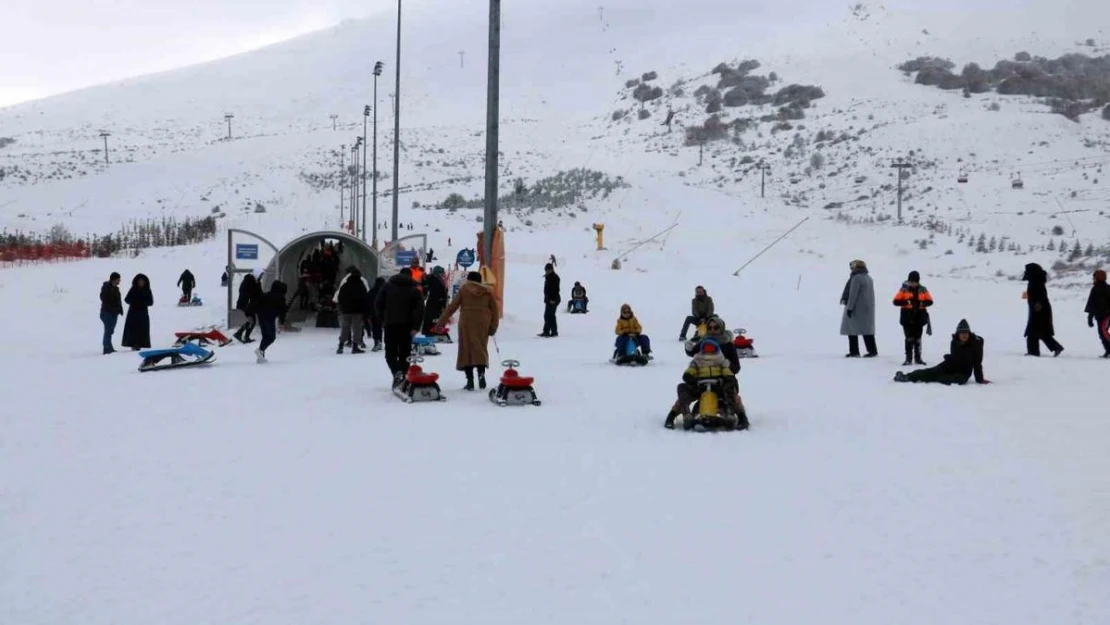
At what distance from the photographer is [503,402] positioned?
12547 mm

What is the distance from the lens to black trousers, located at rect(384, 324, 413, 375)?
1437 centimetres

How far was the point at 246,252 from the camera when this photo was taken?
78.5 feet

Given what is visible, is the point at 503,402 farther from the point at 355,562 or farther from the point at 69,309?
the point at 69,309

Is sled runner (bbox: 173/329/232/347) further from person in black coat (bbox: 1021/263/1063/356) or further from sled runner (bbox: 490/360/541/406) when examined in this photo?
person in black coat (bbox: 1021/263/1063/356)

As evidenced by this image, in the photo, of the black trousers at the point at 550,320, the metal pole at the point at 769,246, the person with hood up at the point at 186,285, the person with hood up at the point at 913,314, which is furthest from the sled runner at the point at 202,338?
the metal pole at the point at 769,246

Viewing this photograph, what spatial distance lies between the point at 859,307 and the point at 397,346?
828 cm

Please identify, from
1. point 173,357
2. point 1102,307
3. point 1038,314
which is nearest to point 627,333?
point 1038,314


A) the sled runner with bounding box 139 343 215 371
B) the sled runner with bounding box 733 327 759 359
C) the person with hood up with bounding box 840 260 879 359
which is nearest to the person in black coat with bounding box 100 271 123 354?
the sled runner with bounding box 139 343 215 371

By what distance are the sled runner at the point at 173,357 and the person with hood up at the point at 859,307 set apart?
1085 centimetres

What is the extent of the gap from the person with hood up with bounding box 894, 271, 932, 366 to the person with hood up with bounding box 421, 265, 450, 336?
9.38 m

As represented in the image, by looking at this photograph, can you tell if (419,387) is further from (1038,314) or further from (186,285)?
(186,285)

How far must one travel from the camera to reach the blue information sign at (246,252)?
23766 millimetres

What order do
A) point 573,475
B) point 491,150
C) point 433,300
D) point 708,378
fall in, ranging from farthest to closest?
point 491,150, point 433,300, point 708,378, point 573,475

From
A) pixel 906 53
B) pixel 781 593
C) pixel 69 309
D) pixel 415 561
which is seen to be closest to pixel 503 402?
pixel 415 561
